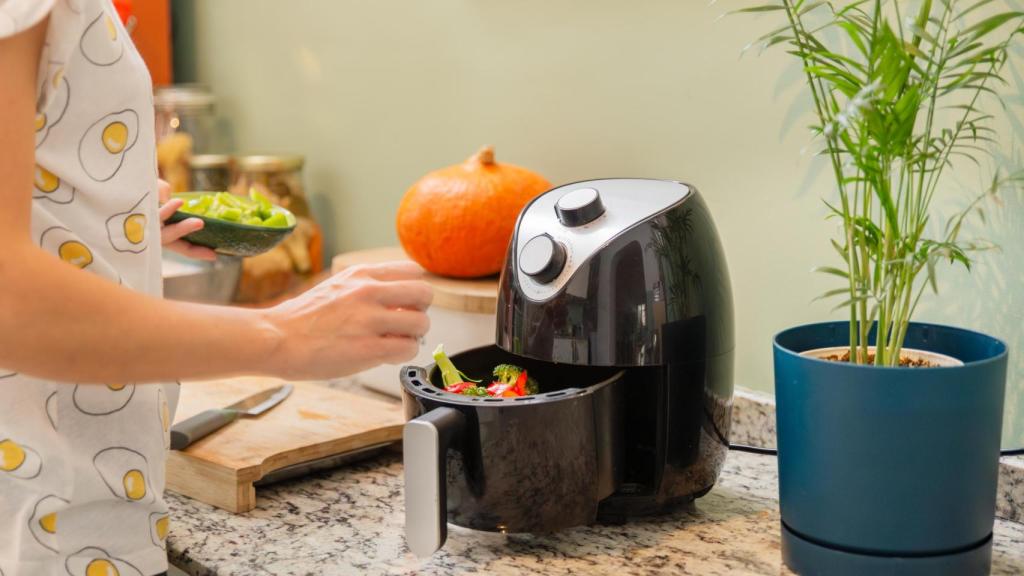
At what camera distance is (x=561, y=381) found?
98 centimetres

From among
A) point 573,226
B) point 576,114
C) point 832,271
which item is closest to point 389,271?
point 573,226

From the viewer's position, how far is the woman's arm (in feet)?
1.86

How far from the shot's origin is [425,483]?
792 mm

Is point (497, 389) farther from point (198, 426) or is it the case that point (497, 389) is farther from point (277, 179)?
point (277, 179)

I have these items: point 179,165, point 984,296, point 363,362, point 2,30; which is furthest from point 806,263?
point 179,165

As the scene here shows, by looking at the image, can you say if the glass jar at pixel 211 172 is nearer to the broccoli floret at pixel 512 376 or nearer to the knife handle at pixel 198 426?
the knife handle at pixel 198 426

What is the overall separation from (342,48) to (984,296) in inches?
42.6

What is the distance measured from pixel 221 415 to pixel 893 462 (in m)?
0.68

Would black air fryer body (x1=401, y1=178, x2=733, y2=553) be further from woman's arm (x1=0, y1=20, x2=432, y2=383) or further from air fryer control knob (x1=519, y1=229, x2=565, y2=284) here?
woman's arm (x1=0, y1=20, x2=432, y2=383)

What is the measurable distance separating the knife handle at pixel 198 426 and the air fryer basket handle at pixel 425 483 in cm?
34

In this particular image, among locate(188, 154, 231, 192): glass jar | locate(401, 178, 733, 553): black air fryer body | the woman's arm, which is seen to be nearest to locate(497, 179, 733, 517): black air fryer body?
locate(401, 178, 733, 553): black air fryer body

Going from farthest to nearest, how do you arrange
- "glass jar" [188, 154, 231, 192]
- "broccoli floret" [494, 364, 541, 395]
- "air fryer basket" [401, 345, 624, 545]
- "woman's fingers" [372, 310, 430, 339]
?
"glass jar" [188, 154, 231, 192]
"broccoli floret" [494, 364, 541, 395]
"air fryer basket" [401, 345, 624, 545]
"woman's fingers" [372, 310, 430, 339]

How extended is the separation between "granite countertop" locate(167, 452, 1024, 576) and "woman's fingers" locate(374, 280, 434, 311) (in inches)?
10.1

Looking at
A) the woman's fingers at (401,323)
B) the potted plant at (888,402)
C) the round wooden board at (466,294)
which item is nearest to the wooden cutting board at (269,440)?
the round wooden board at (466,294)
